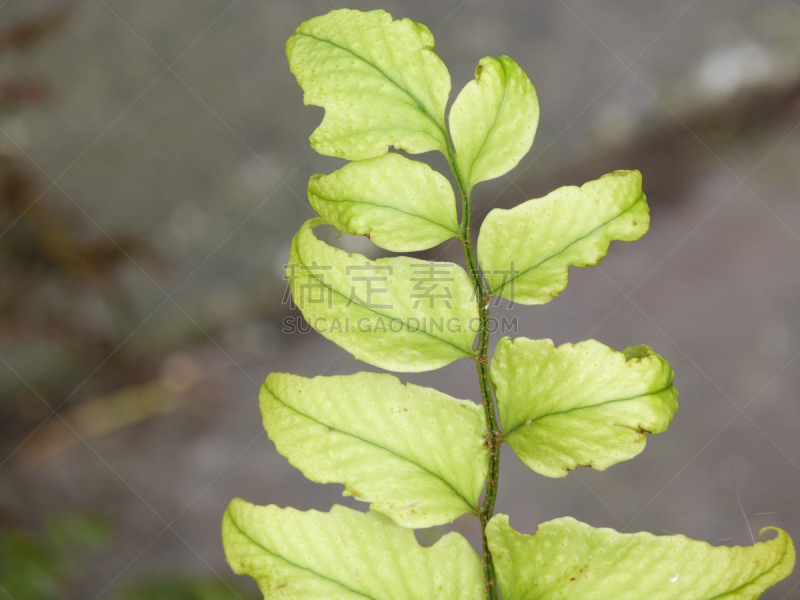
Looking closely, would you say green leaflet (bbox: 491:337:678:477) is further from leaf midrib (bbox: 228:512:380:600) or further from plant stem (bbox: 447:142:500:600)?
leaf midrib (bbox: 228:512:380:600)

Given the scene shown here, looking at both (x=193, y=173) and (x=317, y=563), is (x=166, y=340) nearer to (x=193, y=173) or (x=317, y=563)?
(x=193, y=173)

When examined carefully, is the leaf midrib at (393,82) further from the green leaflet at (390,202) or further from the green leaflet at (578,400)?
the green leaflet at (578,400)

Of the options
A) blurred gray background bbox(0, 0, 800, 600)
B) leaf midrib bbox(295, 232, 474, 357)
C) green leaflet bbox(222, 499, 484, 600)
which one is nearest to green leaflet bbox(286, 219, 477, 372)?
leaf midrib bbox(295, 232, 474, 357)

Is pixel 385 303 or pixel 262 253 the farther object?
pixel 262 253

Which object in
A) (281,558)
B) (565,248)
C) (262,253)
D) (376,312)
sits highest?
(565,248)

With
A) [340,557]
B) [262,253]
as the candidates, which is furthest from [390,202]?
[262,253]

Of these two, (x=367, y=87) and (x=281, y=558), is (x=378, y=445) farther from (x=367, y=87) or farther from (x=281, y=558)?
(x=367, y=87)

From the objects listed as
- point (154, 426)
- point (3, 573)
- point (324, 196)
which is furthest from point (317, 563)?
point (154, 426)

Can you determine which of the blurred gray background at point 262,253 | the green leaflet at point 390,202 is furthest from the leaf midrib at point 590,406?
the blurred gray background at point 262,253
